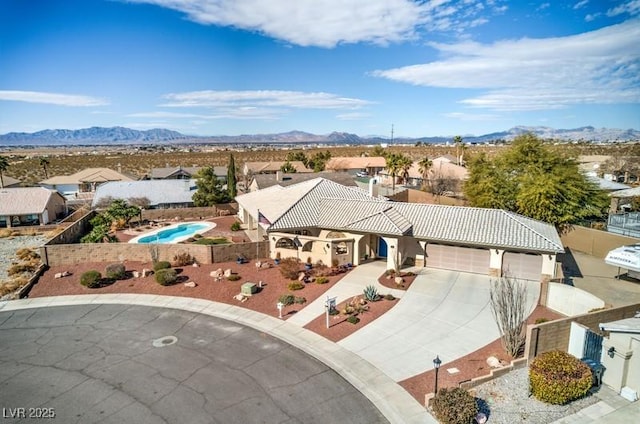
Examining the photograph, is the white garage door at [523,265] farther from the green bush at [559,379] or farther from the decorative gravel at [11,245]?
the decorative gravel at [11,245]

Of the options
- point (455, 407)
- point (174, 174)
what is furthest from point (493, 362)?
point (174, 174)

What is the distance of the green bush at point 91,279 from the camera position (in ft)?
94.6

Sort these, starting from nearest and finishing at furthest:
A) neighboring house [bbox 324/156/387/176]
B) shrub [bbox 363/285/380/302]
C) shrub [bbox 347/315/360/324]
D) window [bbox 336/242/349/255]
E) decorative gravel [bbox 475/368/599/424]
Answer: decorative gravel [bbox 475/368/599/424]
shrub [bbox 347/315/360/324]
shrub [bbox 363/285/380/302]
window [bbox 336/242/349/255]
neighboring house [bbox 324/156/387/176]

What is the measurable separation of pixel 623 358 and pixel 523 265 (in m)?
13.4

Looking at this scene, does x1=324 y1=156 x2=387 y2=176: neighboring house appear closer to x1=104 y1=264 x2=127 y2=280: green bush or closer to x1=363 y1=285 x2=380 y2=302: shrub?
x1=104 y1=264 x2=127 y2=280: green bush

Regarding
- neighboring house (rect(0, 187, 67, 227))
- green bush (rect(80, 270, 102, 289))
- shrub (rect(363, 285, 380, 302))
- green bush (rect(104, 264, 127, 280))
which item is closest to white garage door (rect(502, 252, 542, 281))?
shrub (rect(363, 285, 380, 302))

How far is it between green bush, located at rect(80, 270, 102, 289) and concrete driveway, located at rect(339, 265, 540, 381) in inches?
748

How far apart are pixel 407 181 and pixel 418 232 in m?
50.1

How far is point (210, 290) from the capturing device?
27.9 m

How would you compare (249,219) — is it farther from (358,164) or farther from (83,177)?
(358,164)

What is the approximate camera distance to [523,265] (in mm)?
28953

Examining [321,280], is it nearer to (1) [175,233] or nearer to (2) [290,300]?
(2) [290,300]

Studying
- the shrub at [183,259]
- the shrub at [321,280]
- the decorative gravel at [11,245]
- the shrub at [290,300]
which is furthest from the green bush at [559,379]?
the decorative gravel at [11,245]

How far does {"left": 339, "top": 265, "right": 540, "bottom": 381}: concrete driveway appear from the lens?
19.0m
